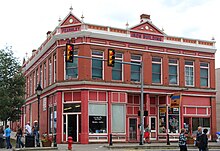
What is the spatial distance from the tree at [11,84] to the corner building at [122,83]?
10.8ft

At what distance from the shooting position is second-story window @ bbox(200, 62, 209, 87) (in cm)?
4466

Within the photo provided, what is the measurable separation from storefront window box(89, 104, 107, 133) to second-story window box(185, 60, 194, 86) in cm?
1071

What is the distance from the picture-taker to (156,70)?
4191cm

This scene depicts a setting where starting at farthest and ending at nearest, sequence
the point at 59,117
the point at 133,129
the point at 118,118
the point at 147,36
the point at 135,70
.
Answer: the point at 147,36
the point at 135,70
the point at 133,129
the point at 118,118
the point at 59,117

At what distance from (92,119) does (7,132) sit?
911cm

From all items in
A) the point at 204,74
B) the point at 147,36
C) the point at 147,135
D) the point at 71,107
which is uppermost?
the point at 147,36

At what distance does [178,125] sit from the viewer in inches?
1677

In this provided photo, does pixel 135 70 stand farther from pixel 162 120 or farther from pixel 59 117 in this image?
pixel 59 117

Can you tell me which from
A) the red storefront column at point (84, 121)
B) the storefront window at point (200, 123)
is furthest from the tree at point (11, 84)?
the storefront window at point (200, 123)

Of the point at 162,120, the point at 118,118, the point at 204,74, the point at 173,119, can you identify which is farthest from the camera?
the point at 204,74

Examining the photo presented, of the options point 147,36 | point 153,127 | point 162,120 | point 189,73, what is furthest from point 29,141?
point 189,73

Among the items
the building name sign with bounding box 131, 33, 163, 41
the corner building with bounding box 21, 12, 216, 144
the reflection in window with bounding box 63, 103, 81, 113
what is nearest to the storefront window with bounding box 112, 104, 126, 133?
the corner building with bounding box 21, 12, 216, 144

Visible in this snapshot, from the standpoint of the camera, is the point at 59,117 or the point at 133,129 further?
the point at 133,129

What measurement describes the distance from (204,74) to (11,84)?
2079cm
